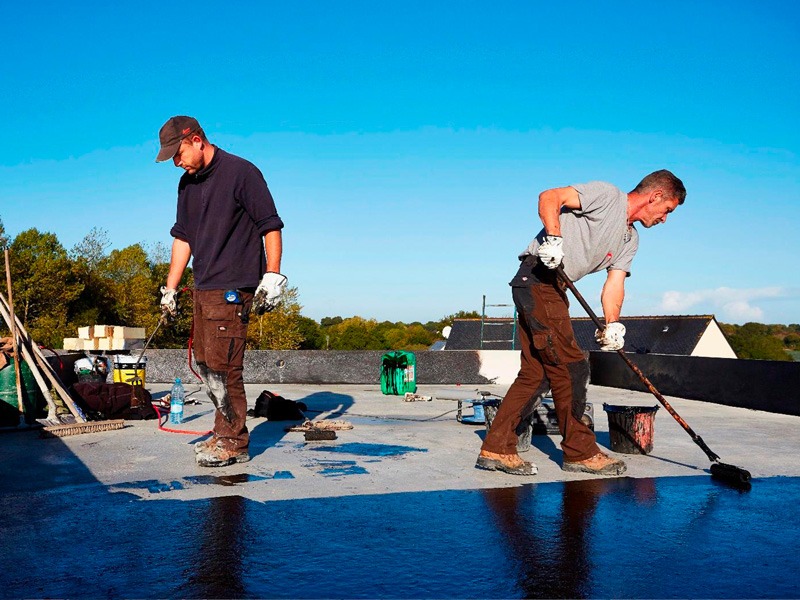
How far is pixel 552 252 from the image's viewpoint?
4.72 metres

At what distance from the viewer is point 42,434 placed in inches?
242

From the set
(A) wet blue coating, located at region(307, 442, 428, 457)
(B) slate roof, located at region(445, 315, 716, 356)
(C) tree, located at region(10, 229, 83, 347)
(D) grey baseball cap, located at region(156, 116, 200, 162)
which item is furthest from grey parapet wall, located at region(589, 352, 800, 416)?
(C) tree, located at region(10, 229, 83, 347)

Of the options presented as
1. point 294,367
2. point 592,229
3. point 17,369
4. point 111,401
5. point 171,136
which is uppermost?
point 171,136

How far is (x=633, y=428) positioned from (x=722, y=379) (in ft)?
20.3

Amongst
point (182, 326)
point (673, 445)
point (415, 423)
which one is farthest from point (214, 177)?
point (182, 326)

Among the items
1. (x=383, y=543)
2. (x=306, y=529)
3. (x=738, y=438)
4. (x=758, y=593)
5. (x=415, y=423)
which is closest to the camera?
(x=758, y=593)

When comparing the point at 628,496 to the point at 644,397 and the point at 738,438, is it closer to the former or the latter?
the point at 738,438

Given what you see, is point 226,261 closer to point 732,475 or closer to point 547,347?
point 547,347

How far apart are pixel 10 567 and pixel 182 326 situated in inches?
2259

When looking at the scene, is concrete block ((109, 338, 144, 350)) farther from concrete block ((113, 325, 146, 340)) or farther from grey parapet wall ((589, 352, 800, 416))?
grey parapet wall ((589, 352, 800, 416))

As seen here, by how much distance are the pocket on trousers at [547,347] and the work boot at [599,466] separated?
661 millimetres

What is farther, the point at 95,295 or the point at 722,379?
the point at 95,295

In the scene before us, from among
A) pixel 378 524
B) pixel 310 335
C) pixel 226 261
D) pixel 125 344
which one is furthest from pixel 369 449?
pixel 310 335

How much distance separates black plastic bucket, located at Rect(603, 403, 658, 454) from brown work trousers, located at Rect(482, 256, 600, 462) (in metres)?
0.82
